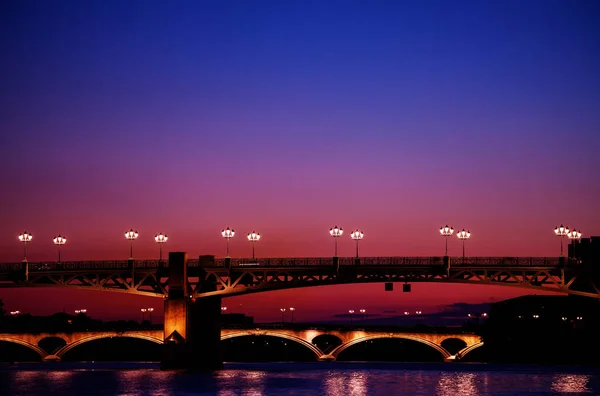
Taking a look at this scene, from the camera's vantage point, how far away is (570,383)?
103625mm

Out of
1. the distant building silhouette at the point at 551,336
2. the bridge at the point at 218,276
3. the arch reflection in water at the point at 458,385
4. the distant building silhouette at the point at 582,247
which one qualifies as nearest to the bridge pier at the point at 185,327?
the bridge at the point at 218,276

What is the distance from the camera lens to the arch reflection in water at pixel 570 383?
308 feet

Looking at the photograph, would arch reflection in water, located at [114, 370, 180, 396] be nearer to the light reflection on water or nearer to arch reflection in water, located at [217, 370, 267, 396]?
arch reflection in water, located at [217, 370, 267, 396]

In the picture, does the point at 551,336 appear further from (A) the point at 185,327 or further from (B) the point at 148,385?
(B) the point at 148,385

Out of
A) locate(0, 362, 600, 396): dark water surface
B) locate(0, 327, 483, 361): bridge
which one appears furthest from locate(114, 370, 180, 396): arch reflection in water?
locate(0, 327, 483, 361): bridge

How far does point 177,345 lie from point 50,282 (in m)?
18.5

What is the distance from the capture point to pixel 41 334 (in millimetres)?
172625

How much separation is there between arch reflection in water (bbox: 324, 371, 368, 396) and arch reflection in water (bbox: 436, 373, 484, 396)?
7.31 metres

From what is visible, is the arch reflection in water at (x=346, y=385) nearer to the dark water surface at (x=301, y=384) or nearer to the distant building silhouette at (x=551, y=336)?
the dark water surface at (x=301, y=384)

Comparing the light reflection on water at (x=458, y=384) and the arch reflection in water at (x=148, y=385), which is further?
the light reflection on water at (x=458, y=384)

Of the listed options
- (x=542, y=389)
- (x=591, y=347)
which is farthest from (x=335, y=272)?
(x=591, y=347)

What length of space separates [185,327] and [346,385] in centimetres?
1911

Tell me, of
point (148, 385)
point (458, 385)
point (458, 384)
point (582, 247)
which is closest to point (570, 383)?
point (458, 384)

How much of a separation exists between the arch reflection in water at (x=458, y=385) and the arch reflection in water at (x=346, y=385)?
731cm
